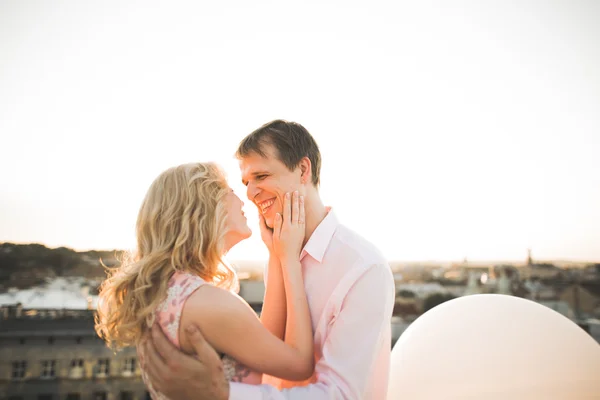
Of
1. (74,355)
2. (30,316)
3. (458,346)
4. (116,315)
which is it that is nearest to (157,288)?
(116,315)

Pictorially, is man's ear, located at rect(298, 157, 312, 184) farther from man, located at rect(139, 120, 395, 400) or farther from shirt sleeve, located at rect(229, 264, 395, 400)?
shirt sleeve, located at rect(229, 264, 395, 400)

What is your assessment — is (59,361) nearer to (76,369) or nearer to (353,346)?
(76,369)

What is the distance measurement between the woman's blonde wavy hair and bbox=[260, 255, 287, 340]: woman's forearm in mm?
357

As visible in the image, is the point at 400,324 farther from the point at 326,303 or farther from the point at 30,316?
the point at 326,303

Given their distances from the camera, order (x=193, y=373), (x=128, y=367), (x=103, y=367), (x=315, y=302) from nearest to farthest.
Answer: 1. (x=193, y=373)
2. (x=315, y=302)
3. (x=103, y=367)
4. (x=128, y=367)

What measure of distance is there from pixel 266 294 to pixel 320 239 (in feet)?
1.44

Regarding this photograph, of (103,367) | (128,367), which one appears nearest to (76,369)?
(103,367)

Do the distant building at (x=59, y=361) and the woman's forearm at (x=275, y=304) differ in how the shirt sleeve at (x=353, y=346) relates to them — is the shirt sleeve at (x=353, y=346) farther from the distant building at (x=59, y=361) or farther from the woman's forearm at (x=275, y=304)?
the distant building at (x=59, y=361)

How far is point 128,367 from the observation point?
33031mm

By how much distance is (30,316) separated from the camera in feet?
89.4

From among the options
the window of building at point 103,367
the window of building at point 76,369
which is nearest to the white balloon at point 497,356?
the window of building at point 76,369

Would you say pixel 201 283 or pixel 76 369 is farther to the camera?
pixel 76 369

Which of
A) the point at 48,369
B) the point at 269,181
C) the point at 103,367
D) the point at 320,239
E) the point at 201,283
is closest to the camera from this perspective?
the point at 201,283

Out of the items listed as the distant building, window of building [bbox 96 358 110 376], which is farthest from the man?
window of building [bbox 96 358 110 376]
